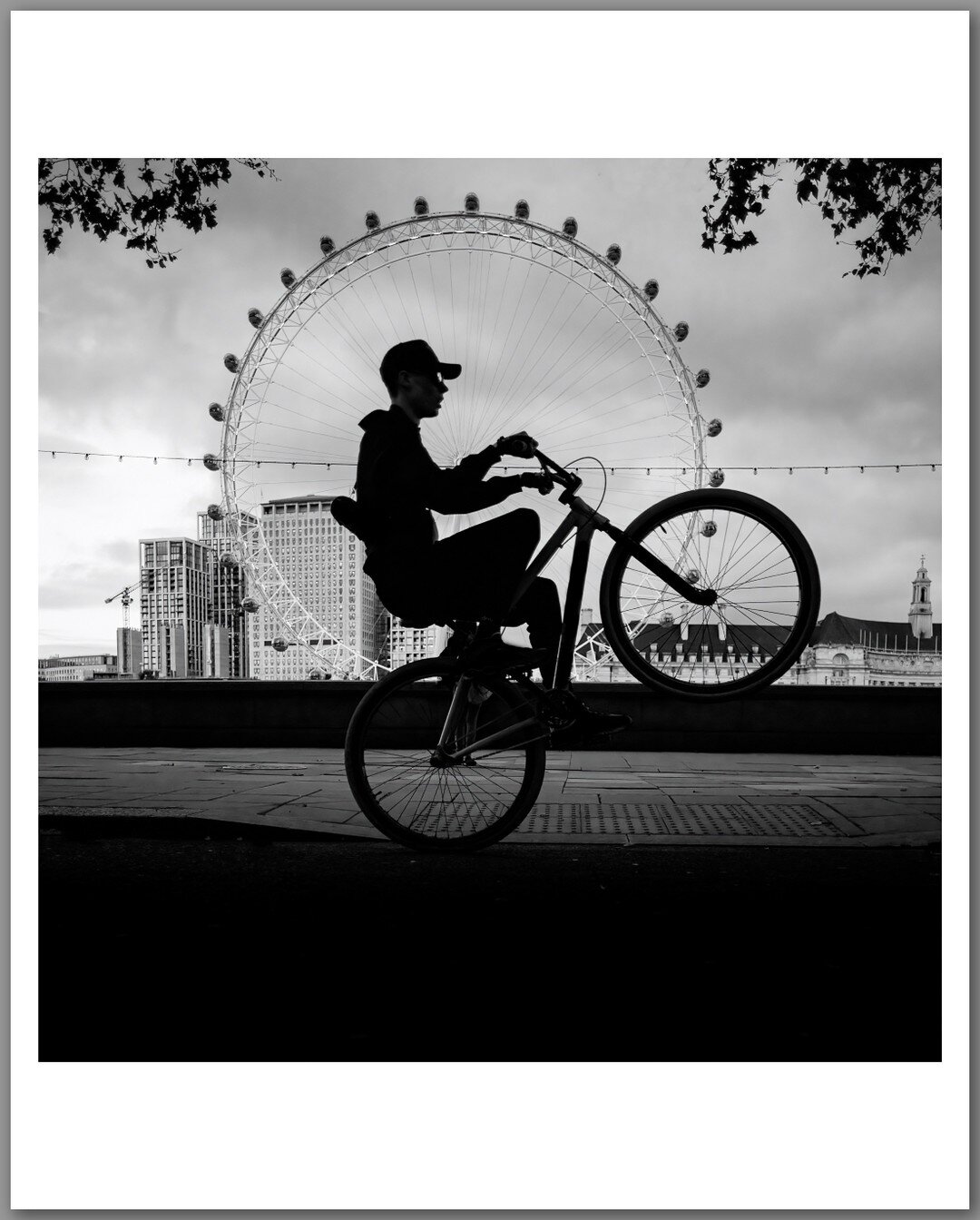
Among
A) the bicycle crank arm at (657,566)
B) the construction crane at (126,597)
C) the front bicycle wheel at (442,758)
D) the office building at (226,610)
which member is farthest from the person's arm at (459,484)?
the office building at (226,610)

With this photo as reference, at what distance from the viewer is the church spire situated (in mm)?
3808

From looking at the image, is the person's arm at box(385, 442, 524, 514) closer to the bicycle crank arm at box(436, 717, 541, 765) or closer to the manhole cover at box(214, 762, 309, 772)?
the bicycle crank arm at box(436, 717, 541, 765)

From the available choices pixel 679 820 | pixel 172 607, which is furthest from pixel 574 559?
pixel 172 607

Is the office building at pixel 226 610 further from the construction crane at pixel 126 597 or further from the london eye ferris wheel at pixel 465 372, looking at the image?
the construction crane at pixel 126 597

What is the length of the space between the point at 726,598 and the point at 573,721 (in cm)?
68

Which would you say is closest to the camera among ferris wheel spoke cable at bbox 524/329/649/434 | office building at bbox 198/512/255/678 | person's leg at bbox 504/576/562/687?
person's leg at bbox 504/576/562/687

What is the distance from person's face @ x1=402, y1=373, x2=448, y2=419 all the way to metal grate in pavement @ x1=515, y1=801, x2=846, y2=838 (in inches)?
77.4

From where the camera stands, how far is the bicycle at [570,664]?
10.4ft

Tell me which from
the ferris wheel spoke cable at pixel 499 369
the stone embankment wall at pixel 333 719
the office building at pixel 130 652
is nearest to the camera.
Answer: the ferris wheel spoke cable at pixel 499 369

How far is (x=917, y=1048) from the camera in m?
2.14

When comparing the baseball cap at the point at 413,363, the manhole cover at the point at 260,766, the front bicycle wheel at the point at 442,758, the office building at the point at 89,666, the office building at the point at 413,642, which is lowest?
the manhole cover at the point at 260,766

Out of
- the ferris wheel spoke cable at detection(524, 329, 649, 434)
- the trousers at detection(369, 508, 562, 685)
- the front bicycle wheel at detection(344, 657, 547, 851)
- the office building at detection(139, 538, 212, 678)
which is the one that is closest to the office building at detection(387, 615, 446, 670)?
the front bicycle wheel at detection(344, 657, 547, 851)

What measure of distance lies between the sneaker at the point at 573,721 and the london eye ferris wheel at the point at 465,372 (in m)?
0.45
